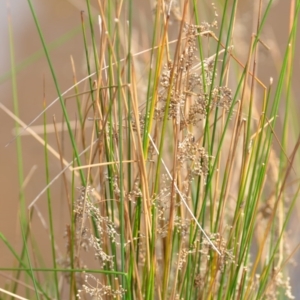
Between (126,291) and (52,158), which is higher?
(52,158)

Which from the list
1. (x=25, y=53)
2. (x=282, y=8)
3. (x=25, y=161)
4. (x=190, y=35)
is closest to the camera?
(x=190, y=35)

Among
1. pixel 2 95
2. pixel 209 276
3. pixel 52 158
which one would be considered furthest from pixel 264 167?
pixel 2 95

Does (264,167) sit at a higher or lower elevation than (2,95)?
lower

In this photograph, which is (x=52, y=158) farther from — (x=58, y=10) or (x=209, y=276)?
(x=209, y=276)

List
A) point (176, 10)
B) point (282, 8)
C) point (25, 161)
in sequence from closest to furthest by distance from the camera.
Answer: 1. point (176, 10)
2. point (282, 8)
3. point (25, 161)

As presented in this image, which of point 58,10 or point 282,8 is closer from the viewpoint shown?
point 282,8

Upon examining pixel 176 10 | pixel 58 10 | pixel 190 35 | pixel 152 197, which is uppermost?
pixel 58 10

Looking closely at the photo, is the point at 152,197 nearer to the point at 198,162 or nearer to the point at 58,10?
the point at 198,162

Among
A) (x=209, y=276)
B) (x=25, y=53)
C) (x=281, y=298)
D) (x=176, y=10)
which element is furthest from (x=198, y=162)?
(x=25, y=53)

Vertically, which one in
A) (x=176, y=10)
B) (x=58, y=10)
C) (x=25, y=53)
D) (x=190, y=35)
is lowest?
(x=190, y=35)
